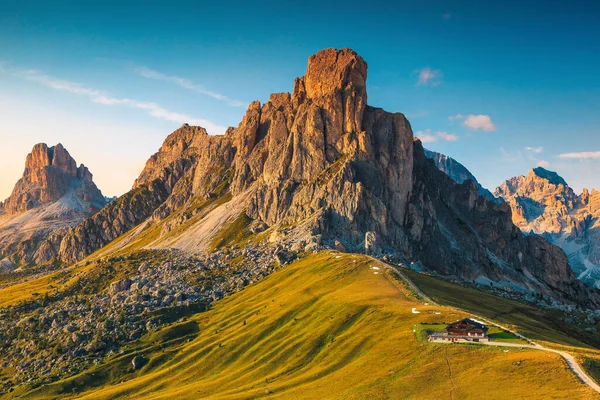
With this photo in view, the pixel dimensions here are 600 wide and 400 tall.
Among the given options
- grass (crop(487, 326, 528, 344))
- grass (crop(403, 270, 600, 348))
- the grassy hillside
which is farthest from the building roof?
grass (crop(403, 270, 600, 348))

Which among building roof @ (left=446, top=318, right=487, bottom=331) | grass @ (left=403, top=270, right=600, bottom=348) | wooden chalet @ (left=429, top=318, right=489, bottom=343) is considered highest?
building roof @ (left=446, top=318, right=487, bottom=331)

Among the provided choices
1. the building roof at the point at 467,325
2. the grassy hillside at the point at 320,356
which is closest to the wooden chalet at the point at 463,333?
the building roof at the point at 467,325

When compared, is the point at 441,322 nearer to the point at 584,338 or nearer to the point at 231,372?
the point at 231,372

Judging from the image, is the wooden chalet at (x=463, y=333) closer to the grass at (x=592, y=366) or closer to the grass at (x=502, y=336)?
the grass at (x=502, y=336)

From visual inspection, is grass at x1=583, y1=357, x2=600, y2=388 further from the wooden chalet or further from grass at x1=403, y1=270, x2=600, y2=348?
grass at x1=403, y1=270, x2=600, y2=348

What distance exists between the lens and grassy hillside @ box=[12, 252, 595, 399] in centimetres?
7088

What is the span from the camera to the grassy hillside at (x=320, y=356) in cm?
7088

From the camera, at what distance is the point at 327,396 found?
81000 mm

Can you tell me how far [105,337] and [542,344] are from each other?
135201mm

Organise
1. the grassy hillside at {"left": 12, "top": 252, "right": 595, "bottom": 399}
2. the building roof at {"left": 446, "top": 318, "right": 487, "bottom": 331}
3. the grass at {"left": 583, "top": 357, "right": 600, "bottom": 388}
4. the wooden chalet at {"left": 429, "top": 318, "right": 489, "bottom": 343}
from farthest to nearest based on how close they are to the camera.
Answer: the building roof at {"left": 446, "top": 318, "right": 487, "bottom": 331}
the wooden chalet at {"left": 429, "top": 318, "right": 489, "bottom": 343}
the grassy hillside at {"left": 12, "top": 252, "right": 595, "bottom": 399}
the grass at {"left": 583, "top": 357, "right": 600, "bottom": 388}

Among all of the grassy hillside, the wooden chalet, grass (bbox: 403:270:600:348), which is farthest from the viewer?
grass (bbox: 403:270:600:348)

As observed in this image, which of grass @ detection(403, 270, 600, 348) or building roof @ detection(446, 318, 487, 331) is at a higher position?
building roof @ detection(446, 318, 487, 331)

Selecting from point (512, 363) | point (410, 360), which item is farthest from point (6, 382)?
point (512, 363)

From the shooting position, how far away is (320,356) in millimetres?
108312
